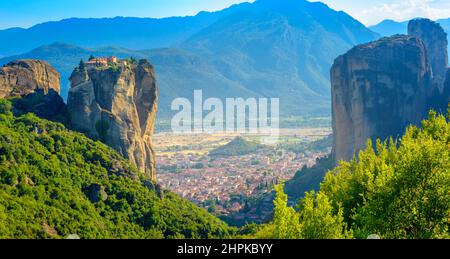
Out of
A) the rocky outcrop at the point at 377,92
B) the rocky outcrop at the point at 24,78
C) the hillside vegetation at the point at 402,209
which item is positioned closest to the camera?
the hillside vegetation at the point at 402,209

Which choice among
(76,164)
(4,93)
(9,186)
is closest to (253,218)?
(76,164)

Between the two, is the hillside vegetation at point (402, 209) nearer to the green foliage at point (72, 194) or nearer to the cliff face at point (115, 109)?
the green foliage at point (72, 194)

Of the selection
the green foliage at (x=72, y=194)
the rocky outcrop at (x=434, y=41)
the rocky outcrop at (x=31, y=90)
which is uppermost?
the rocky outcrop at (x=434, y=41)

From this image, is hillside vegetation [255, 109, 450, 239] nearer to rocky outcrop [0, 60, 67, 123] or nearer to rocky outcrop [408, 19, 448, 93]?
rocky outcrop [0, 60, 67, 123]

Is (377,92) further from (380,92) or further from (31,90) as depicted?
(31,90)

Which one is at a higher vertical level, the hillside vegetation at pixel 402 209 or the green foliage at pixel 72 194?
the hillside vegetation at pixel 402 209

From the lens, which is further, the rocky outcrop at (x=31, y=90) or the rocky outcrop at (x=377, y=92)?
the rocky outcrop at (x=377, y=92)

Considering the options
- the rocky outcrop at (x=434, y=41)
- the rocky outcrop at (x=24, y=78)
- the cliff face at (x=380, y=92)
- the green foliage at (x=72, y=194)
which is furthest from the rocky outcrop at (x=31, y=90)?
the rocky outcrop at (x=434, y=41)
